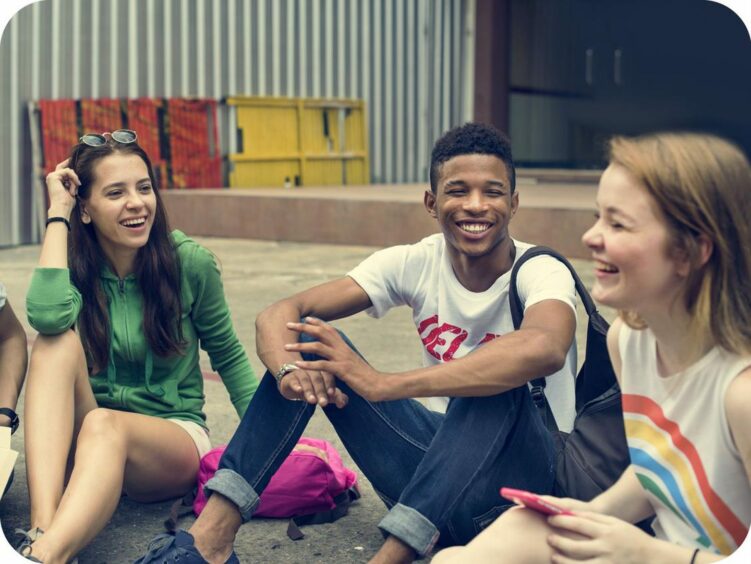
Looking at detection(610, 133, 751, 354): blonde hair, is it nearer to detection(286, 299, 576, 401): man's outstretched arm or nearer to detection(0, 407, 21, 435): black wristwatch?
detection(286, 299, 576, 401): man's outstretched arm

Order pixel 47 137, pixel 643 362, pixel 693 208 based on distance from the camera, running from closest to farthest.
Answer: pixel 693 208 → pixel 643 362 → pixel 47 137

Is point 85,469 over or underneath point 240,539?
over

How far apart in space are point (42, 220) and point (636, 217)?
32.4 feet

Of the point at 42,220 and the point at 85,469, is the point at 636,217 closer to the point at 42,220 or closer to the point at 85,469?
the point at 85,469

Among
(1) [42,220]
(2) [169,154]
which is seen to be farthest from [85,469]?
(2) [169,154]

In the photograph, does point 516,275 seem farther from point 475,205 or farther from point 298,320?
point 298,320

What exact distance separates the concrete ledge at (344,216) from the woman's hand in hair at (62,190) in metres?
6.30

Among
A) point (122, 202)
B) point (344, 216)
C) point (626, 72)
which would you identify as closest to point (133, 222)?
point (122, 202)

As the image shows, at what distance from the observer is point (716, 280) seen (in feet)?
6.68

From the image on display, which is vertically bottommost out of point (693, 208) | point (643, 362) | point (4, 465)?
point (4, 465)

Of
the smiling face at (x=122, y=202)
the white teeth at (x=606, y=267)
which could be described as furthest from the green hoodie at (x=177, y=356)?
the white teeth at (x=606, y=267)

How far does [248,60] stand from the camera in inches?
524

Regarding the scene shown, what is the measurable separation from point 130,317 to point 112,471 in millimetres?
608

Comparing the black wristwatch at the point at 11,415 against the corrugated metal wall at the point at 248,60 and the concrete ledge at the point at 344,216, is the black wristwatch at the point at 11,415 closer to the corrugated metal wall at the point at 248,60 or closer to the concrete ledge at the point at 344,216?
the concrete ledge at the point at 344,216
